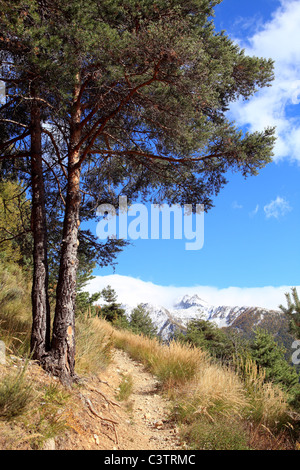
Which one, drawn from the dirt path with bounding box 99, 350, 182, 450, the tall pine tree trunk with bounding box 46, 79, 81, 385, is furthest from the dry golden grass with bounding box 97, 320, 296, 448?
the tall pine tree trunk with bounding box 46, 79, 81, 385

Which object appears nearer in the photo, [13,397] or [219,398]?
[13,397]

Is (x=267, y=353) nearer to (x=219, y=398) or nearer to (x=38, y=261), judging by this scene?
(x=219, y=398)

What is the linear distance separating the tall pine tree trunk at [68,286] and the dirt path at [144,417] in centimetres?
128

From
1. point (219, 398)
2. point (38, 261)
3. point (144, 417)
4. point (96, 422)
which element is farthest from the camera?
point (38, 261)

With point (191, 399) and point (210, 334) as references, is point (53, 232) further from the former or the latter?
point (210, 334)

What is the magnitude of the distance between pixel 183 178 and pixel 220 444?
5503mm

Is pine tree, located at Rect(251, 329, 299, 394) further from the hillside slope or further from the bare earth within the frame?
the hillside slope

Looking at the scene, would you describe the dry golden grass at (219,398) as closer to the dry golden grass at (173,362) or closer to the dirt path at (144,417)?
the dry golden grass at (173,362)

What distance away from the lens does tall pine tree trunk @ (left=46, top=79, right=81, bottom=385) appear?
5152 mm

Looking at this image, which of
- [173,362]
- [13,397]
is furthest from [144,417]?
[13,397]

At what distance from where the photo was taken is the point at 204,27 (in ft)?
24.7

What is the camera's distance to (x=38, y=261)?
5719 mm

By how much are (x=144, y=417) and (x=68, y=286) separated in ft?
8.86

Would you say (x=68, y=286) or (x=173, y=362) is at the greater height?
(x=68, y=286)
